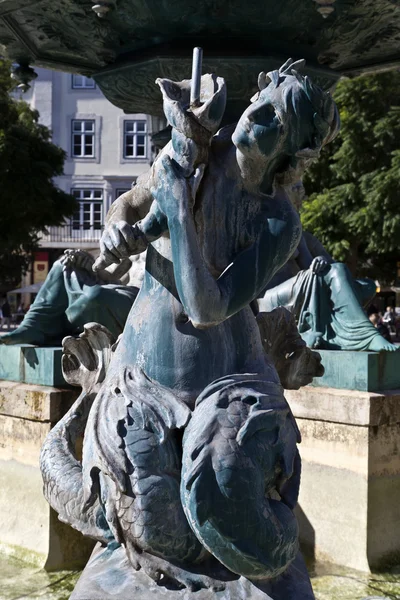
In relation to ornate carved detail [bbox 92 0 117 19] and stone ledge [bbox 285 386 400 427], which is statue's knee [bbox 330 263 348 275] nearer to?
stone ledge [bbox 285 386 400 427]

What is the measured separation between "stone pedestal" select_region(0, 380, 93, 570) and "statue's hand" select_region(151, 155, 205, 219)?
2240mm

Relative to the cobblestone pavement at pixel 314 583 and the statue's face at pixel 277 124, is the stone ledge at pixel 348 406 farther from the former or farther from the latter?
the statue's face at pixel 277 124

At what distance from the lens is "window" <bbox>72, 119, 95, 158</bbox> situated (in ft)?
136

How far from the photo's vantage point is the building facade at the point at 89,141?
4097cm

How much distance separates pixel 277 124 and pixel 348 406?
247cm

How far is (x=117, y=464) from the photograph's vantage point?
8.24 feet

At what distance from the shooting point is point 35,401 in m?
4.63

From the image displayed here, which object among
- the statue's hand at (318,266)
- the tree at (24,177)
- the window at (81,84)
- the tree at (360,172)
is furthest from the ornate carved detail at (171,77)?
the window at (81,84)

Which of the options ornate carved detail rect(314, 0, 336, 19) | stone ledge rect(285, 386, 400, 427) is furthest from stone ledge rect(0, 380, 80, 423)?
ornate carved detail rect(314, 0, 336, 19)

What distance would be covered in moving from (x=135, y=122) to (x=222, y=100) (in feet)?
131

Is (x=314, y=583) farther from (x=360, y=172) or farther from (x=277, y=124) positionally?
(x=360, y=172)

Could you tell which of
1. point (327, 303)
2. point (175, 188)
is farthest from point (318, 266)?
point (175, 188)

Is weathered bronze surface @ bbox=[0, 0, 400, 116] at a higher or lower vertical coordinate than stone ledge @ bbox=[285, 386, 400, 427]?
higher

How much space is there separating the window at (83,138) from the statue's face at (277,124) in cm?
4000
